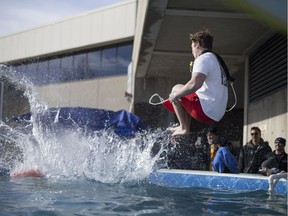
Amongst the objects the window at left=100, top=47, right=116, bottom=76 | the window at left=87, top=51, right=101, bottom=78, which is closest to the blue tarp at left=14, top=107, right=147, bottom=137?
the window at left=100, top=47, right=116, bottom=76

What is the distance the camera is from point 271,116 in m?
10.8

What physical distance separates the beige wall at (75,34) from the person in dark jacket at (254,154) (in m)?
11.9

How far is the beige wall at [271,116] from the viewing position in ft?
32.6

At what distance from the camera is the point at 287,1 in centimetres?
204

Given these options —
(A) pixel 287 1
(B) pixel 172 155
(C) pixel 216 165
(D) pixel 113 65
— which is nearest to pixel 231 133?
(D) pixel 113 65

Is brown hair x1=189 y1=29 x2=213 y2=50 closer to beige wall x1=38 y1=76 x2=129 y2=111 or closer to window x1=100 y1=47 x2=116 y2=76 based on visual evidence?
beige wall x1=38 y1=76 x2=129 y2=111

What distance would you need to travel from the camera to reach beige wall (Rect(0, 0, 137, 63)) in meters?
18.7

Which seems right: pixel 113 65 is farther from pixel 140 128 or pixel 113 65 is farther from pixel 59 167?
pixel 59 167

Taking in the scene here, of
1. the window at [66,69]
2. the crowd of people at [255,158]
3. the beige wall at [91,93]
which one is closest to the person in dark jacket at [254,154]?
the crowd of people at [255,158]

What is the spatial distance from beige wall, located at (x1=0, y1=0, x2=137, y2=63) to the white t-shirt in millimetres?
14232

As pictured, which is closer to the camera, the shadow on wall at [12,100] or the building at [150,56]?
the building at [150,56]

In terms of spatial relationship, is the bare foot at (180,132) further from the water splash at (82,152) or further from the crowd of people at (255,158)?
the crowd of people at (255,158)

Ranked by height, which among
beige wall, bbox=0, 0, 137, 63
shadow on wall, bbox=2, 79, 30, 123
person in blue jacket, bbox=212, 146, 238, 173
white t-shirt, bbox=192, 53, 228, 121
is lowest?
person in blue jacket, bbox=212, 146, 238, 173

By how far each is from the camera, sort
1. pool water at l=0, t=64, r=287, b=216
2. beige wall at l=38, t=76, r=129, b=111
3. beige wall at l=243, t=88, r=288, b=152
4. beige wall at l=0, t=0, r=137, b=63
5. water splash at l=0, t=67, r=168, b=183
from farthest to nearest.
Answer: beige wall at l=38, t=76, r=129, b=111 < beige wall at l=0, t=0, r=137, b=63 < beige wall at l=243, t=88, r=288, b=152 < water splash at l=0, t=67, r=168, b=183 < pool water at l=0, t=64, r=287, b=216
